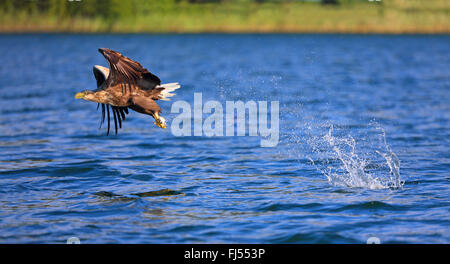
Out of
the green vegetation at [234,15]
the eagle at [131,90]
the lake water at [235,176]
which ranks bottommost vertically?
the lake water at [235,176]

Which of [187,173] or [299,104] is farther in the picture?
[299,104]

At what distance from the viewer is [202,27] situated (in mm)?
85312

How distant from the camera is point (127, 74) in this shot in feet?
30.0

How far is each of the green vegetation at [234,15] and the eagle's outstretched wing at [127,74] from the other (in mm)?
69170

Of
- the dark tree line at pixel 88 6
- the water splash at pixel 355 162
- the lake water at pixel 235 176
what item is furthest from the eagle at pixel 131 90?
the dark tree line at pixel 88 6

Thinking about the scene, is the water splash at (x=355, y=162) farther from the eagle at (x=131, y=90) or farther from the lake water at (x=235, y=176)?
the eagle at (x=131, y=90)

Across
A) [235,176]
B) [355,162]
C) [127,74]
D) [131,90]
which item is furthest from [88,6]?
[127,74]

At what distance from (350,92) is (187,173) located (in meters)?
13.8

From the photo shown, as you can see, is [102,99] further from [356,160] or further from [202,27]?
[202,27]

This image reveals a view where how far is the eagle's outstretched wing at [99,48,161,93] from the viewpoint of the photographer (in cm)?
895

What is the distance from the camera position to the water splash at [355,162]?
33.1 ft

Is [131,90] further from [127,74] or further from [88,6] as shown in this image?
[88,6]

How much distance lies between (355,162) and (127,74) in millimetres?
4722
